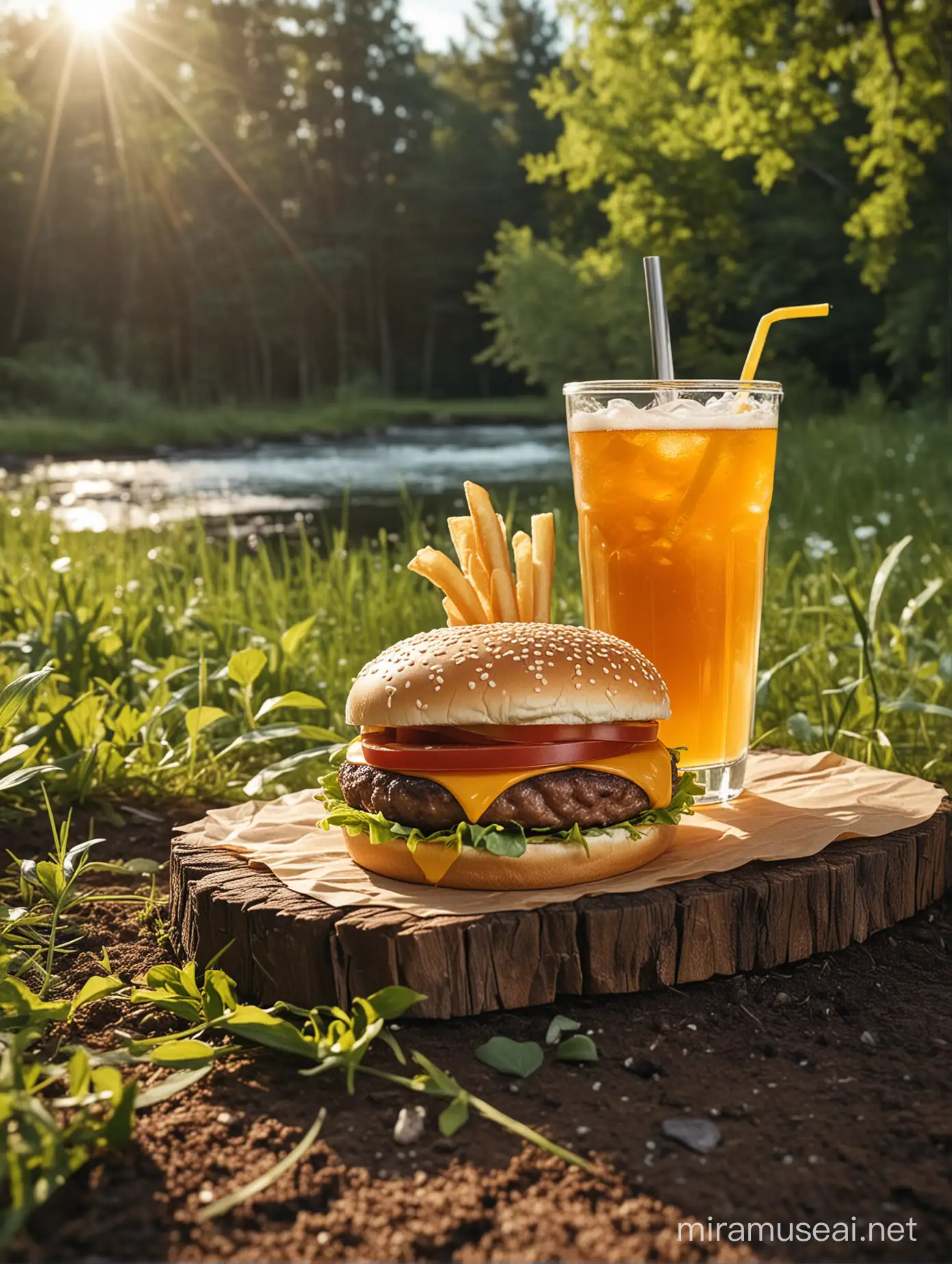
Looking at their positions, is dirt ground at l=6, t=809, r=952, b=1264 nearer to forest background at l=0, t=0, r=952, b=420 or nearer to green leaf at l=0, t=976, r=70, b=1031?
green leaf at l=0, t=976, r=70, b=1031

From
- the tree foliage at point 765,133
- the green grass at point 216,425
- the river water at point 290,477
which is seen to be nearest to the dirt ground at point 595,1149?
the river water at point 290,477

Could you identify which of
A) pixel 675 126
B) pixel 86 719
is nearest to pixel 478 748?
pixel 86 719

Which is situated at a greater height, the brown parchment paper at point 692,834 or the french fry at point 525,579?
the french fry at point 525,579

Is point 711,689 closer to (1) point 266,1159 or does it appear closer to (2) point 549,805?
(2) point 549,805

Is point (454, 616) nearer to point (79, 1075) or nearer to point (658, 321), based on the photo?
point (658, 321)

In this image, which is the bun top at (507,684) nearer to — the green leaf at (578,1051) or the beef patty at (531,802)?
the beef patty at (531,802)

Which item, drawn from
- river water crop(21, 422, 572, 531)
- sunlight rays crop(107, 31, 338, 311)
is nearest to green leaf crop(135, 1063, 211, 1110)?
river water crop(21, 422, 572, 531)

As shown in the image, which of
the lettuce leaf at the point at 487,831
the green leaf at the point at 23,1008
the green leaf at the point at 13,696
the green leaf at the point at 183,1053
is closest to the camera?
the green leaf at the point at 183,1053
